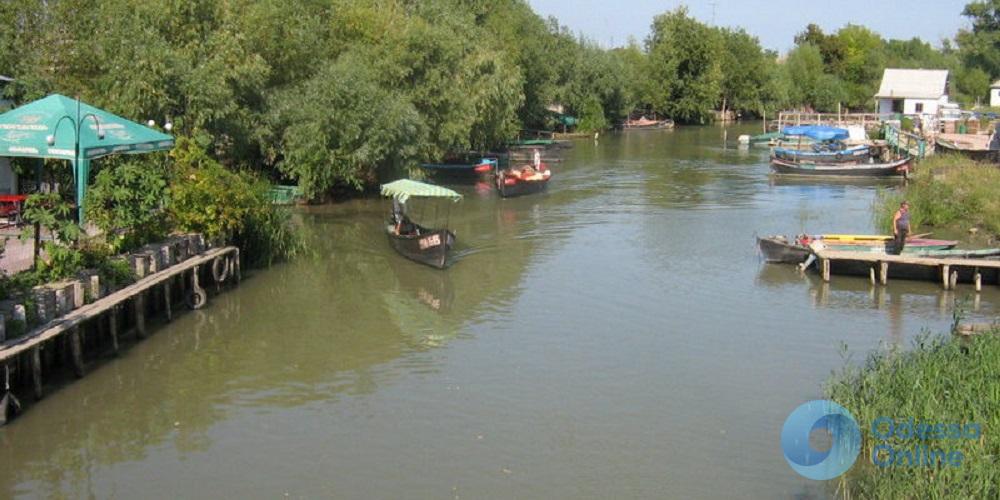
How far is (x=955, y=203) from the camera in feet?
112

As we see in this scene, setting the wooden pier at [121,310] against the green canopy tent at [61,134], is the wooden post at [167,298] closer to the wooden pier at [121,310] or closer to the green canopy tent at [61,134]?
the wooden pier at [121,310]

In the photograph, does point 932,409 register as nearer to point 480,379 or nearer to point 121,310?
point 480,379

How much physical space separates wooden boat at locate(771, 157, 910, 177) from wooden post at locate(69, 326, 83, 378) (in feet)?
134

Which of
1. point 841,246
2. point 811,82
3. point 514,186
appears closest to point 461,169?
point 514,186

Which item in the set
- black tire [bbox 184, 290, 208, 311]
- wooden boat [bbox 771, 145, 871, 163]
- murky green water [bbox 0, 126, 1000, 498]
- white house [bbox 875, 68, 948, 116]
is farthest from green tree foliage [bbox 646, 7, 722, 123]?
black tire [bbox 184, 290, 208, 311]

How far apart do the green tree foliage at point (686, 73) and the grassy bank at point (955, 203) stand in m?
61.0

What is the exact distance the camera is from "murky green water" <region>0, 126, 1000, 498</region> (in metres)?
14.3

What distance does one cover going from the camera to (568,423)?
637 inches

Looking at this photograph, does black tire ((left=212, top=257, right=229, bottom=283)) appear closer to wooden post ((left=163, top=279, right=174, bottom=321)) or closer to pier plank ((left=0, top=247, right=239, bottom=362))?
pier plank ((left=0, top=247, right=239, bottom=362))

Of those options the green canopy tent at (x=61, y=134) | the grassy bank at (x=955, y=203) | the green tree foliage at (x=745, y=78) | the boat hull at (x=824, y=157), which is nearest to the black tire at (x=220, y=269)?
the green canopy tent at (x=61, y=134)

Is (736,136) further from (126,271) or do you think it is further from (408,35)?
(126,271)

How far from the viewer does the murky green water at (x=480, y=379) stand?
14.3 metres

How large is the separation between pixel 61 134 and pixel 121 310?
3.85 metres

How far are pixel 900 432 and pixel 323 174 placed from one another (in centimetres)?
2643
